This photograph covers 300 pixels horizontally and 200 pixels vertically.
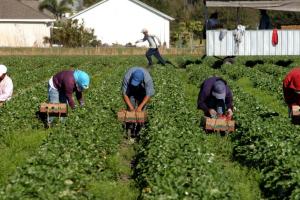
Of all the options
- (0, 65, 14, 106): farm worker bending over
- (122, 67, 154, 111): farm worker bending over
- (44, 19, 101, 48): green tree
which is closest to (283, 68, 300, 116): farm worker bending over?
(122, 67, 154, 111): farm worker bending over

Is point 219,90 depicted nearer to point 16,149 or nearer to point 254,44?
point 16,149

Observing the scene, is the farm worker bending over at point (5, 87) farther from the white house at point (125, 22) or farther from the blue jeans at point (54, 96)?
the white house at point (125, 22)

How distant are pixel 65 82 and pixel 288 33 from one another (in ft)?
63.5

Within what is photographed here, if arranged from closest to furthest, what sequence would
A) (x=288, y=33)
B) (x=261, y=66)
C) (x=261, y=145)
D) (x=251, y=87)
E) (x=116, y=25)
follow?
(x=261, y=145)
(x=251, y=87)
(x=261, y=66)
(x=288, y=33)
(x=116, y=25)

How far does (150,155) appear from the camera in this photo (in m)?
8.20

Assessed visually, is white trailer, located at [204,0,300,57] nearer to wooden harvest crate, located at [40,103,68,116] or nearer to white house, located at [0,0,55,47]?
wooden harvest crate, located at [40,103,68,116]

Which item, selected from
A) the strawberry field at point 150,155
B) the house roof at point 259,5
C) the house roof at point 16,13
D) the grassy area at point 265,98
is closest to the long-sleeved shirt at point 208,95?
the strawberry field at point 150,155

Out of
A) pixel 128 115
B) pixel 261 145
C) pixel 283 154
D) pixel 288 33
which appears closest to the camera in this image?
pixel 283 154

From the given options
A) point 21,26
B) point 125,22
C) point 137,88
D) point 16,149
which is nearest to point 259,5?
point 137,88

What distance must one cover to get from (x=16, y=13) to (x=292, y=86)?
55.4 meters

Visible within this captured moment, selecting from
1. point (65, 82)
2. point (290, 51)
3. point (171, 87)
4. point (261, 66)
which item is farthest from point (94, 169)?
point (290, 51)

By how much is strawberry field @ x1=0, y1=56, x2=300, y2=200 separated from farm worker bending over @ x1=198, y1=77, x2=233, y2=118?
277mm

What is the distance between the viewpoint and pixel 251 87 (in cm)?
1997

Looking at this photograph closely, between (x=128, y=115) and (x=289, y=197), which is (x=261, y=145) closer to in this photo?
(x=289, y=197)
